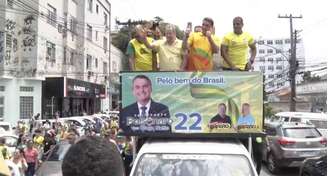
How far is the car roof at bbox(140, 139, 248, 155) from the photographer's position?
7.32 metres

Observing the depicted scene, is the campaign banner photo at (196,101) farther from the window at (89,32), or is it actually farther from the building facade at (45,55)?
the window at (89,32)

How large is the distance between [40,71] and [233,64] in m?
28.0

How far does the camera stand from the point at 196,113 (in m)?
8.29

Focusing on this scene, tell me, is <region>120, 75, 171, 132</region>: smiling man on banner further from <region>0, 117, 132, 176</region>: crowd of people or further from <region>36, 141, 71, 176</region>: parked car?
<region>36, 141, 71, 176</region>: parked car

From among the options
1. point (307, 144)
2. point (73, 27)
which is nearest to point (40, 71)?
point (73, 27)

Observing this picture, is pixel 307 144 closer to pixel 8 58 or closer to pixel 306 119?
pixel 306 119

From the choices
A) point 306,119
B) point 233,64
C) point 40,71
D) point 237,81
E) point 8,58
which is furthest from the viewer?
point 40,71

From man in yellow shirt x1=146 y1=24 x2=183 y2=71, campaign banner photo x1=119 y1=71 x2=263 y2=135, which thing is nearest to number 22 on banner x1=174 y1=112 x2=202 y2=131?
campaign banner photo x1=119 y1=71 x2=263 y2=135

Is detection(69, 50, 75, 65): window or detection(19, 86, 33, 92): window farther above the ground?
detection(69, 50, 75, 65): window

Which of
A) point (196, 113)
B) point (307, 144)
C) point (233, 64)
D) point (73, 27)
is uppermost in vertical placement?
point (73, 27)

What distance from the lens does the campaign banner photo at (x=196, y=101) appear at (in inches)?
324

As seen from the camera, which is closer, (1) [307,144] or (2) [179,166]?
(2) [179,166]

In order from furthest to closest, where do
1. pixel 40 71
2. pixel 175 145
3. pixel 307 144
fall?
pixel 40 71 < pixel 307 144 < pixel 175 145

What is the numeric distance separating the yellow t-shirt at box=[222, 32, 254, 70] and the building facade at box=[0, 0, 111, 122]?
24.2m
